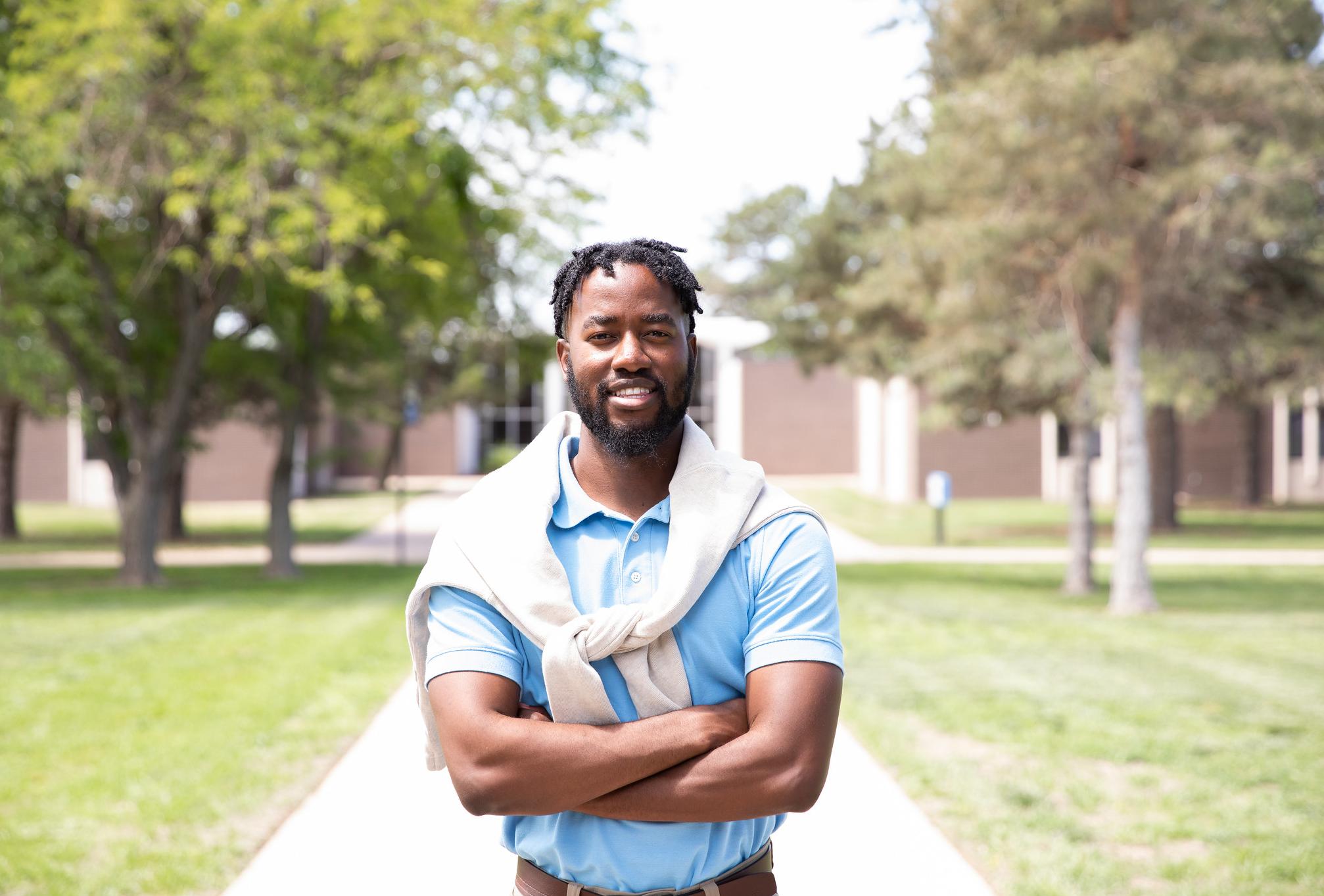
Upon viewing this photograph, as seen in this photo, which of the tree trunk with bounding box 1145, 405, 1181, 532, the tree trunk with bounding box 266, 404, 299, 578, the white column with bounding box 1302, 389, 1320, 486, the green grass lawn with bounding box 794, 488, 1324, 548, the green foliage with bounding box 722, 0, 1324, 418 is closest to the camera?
the green foliage with bounding box 722, 0, 1324, 418

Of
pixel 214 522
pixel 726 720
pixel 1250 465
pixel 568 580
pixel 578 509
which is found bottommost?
pixel 214 522

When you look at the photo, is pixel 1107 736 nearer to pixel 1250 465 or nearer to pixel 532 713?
pixel 532 713

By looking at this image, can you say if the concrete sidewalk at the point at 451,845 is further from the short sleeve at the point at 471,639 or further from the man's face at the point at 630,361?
the man's face at the point at 630,361

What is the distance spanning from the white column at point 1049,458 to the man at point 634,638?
3654 centimetres

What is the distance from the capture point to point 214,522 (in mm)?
32531

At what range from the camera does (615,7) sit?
1576 cm

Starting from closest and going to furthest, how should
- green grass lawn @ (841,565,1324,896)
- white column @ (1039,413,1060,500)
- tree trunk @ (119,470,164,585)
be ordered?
green grass lawn @ (841,565,1324,896), tree trunk @ (119,470,164,585), white column @ (1039,413,1060,500)

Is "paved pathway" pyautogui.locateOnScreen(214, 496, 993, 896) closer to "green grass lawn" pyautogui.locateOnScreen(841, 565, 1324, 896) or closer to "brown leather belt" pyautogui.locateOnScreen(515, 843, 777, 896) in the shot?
"green grass lawn" pyautogui.locateOnScreen(841, 565, 1324, 896)

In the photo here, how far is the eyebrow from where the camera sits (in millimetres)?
2154

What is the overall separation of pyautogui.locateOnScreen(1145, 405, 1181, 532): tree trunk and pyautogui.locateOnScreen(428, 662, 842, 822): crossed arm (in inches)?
1051

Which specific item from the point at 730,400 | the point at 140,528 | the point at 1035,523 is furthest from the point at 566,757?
the point at 730,400

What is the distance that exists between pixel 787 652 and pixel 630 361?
56cm

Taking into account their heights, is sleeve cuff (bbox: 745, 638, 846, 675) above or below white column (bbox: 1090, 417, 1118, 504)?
above

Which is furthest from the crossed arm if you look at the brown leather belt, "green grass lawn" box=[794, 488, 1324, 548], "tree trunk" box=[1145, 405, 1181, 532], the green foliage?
"tree trunk" box=[1145, 405, 1181, 532]
